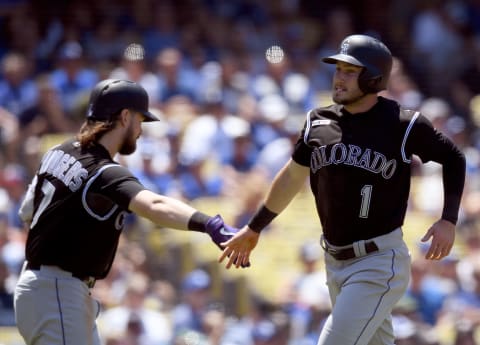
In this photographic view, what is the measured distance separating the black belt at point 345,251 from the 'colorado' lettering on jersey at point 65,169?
4.16ft

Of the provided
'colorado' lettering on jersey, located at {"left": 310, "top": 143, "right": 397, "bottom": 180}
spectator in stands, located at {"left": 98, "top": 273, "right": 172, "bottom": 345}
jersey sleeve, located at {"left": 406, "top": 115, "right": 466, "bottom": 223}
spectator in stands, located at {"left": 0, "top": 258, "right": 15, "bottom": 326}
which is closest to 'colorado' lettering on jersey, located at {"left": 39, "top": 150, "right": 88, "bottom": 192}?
'colorado' lettering on jersey, located at {"left": 310, "top": 143, "right": 397, "bottom": 180}

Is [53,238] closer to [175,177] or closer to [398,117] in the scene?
[398,117]

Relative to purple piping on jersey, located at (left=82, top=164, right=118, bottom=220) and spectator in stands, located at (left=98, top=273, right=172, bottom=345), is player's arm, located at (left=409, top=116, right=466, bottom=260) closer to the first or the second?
purple piping on jersey, located at (left=82, top=164, right=118, bottom=220)

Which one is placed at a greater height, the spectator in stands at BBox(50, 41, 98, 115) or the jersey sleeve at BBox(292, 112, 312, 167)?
the spectator in stands at BBox(50, 41, 98, 115)

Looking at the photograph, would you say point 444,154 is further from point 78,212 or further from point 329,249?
point 78,212

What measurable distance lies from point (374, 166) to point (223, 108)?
5.98 metres

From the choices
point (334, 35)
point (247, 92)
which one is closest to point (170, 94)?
point (247, 92)

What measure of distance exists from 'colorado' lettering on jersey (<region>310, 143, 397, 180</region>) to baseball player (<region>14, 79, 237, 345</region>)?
62 cm

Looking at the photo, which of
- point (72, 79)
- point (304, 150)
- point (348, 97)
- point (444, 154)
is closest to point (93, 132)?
point (304, 150)

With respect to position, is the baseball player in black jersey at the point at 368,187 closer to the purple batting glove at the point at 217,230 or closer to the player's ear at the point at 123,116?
the purple batting glove at the point at 217,230

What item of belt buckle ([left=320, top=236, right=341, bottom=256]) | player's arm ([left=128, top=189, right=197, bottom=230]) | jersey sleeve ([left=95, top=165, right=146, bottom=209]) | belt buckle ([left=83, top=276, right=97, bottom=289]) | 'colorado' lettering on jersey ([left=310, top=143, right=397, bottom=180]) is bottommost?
belt buckle ([left=83, top=276, right=97, bottom=289])

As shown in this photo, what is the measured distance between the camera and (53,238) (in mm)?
5734

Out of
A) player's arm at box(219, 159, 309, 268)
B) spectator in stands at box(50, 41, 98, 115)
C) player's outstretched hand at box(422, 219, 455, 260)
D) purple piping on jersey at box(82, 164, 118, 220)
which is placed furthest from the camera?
spectator in stands at box(50, 41, 98, 115)

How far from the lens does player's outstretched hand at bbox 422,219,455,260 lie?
574cm
